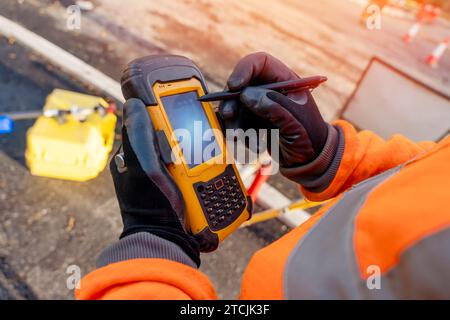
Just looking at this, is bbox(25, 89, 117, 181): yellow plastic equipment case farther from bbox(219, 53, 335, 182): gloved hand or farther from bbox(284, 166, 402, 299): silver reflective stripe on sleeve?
bbox(284, 166, 402, 299): silver reflective stripe on sleeve

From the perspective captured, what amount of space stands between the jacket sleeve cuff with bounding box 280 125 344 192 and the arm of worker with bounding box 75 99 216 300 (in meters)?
0.59

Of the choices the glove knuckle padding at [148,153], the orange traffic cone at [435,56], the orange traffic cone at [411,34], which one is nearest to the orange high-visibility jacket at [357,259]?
the glove knuckle padding at [148,153]

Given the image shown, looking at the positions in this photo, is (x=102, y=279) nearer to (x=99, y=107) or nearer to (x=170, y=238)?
(x=170, y=238)

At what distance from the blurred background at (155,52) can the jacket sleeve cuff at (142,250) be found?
1.33m

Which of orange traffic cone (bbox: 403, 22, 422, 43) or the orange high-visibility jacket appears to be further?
orange traffic cone (bbox: 403, 22, 422, 43)

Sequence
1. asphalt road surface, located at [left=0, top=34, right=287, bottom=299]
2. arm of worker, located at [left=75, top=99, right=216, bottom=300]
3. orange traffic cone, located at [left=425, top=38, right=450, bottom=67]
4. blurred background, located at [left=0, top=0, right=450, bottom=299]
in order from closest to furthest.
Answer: arm of worker, located at [left=75, top=99, right=216, bottom=300], asphalt road surface, located at [left=0, top=34, right=287, bottom=299], blurred background, located at [left=0, top=0, right=450, bottom=299], orange traffic cone, located at [left=425, top=38, right=450, bottom=67]

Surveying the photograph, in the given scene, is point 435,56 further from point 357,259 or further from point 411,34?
point 357,259

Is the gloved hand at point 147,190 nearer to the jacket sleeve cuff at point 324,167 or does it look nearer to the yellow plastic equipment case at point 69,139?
the jacket sleeve cuff at point 324,167

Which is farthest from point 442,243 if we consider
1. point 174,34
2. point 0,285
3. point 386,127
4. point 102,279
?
point 174,34

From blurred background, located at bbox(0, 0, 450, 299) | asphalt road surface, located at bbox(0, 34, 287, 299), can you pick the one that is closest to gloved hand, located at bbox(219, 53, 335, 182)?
asphalt road surface, located at bbox(0, 34, 287, 299)

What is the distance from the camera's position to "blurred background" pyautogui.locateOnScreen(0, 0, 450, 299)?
2289mm

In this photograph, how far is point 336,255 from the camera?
2.40 ft

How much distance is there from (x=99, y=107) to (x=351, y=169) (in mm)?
1849

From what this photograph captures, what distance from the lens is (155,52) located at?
14.2 ft
